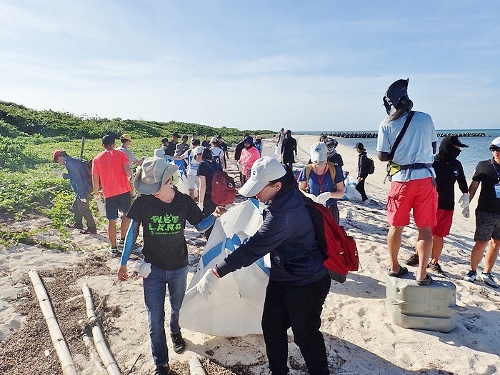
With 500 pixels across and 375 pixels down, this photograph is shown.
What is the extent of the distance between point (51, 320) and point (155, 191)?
2111mm

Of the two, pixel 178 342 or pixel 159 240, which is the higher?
pixel 159 240

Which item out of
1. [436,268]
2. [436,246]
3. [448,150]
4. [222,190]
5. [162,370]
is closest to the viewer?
[162,370]

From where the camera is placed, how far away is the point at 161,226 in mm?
3053

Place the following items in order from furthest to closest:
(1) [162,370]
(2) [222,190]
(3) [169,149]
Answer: (3) [169,149] → (2) [222,190] → (1) [162,370]

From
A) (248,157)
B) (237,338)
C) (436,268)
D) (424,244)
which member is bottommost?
(237,338)

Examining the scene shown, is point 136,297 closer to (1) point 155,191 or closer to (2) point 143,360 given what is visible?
(2) point 143,360

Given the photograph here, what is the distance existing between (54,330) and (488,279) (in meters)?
5.45

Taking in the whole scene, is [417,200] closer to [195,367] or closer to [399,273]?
[399,273]

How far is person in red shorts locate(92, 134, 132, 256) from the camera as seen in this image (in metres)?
5.92

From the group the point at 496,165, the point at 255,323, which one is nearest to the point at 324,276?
the point at 255,323

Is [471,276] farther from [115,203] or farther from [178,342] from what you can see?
[115,203]

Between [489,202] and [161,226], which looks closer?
[161,226]

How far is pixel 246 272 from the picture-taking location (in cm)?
328

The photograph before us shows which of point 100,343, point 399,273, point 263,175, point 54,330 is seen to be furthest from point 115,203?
point 399,273
